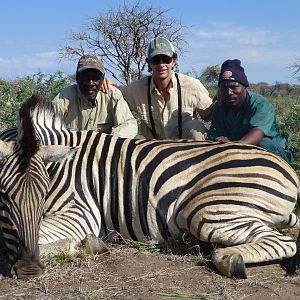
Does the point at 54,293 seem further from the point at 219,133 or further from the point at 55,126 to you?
the point at 219,133

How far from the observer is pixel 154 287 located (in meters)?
3.27

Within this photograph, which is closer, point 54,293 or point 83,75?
point 54,293

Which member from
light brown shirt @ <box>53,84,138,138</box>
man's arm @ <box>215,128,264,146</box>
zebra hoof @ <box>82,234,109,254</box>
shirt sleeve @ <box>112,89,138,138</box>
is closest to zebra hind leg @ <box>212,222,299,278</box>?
zebra hoof @ <box>82,234,109,254</box>

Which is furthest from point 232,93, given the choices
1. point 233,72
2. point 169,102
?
point 169,102

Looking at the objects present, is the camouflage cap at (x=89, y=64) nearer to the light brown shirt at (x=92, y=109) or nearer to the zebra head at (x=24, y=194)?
the light brown shirt at (x=92, y=109)

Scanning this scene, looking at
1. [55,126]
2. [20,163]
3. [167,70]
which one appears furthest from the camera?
[167,70]

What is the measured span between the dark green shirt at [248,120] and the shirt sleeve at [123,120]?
0.71m

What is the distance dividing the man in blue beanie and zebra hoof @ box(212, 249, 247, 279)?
1526 millimetres

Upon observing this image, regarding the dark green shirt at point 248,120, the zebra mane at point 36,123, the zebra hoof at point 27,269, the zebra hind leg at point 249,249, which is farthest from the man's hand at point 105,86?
the zebra hoof at point 27,269

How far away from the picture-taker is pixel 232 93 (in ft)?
16.2

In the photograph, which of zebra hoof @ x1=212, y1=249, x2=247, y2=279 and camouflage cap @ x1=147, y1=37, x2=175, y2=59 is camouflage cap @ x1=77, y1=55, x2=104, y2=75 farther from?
zebra hoof @ x1=212, y1=249, x2=247, y2=279

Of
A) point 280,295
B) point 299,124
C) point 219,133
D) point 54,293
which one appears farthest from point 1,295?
point 299,124

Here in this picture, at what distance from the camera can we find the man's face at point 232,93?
488 centimetres

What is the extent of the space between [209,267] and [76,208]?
968 mm
